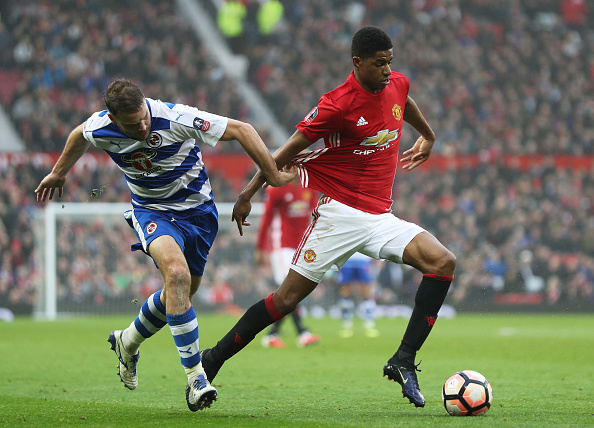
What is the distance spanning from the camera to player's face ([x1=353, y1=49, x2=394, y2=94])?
5836mm

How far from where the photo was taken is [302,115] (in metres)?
24.9

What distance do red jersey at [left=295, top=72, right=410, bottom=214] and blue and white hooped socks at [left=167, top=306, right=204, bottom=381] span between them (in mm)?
1329

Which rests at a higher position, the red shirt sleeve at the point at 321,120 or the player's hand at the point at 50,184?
the red shirt sleeve at the point at 321,120

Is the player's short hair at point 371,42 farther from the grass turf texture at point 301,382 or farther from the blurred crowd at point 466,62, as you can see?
the blurred crowd at point 466,62

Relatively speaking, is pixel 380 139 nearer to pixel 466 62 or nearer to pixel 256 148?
Result: pixel 256 148

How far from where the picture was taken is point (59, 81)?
23469mm

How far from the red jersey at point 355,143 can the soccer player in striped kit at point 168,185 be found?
238 millimetres

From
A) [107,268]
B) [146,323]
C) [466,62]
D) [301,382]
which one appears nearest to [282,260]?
[301,382]

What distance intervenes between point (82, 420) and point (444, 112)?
70.2 ft

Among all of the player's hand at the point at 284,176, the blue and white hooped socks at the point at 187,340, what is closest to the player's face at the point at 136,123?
the player's hand at the point at 284,176

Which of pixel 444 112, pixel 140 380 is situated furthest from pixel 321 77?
pixel 140 380

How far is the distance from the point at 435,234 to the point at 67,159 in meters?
15.4

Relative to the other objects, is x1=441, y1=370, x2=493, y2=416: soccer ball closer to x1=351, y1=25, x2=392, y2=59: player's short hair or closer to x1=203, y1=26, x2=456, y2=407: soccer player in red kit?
x1=203, y1=26, x2=456, y2=407: soccer player in red kit

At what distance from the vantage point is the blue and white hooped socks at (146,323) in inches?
249
